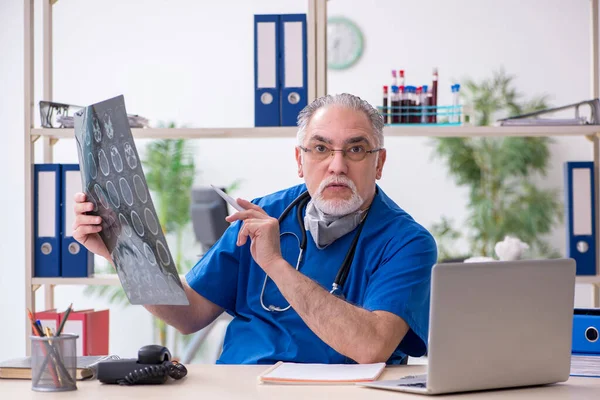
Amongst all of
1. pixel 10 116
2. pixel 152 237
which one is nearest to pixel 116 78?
pixel 10 116

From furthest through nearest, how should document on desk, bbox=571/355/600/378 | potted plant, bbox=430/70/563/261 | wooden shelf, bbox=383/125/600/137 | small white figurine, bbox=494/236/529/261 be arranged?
potted plant, bbox=430/70/563/261 → small white figurine, bbox=494/236/529/261 → wooden shelf, bbox=383/125/600/137 → document on desk, bbox=571/355/600/378

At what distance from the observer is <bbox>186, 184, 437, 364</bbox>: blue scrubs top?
179 cm

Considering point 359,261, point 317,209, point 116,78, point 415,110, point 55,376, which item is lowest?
point 55,376

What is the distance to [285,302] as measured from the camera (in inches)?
74.0

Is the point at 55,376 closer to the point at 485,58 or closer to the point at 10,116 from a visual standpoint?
the point at 10,116

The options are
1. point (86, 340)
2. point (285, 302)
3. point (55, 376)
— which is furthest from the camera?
point (86, 340)

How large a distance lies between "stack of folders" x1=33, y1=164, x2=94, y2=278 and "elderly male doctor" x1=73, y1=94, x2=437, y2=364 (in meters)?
0.92

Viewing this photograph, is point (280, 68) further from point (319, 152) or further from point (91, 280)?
point (91, 280)

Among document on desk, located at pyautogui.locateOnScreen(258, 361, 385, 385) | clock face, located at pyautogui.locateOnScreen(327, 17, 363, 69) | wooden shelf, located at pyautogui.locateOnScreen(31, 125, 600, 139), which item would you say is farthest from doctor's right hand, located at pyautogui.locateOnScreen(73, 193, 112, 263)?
clock face, located at pyautogui.locateOnScreen(327, 17, 363, 69)

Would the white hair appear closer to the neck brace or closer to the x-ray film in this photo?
the neck brace

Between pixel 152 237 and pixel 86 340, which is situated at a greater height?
pixel 152 237

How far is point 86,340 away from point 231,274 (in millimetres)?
931

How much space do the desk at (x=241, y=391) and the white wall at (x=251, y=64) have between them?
14.4 ft

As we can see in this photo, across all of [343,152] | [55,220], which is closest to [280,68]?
[343,152]
